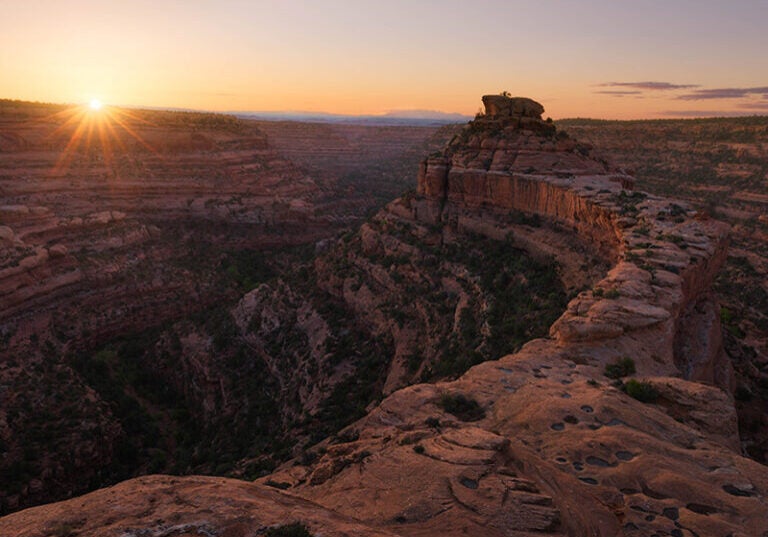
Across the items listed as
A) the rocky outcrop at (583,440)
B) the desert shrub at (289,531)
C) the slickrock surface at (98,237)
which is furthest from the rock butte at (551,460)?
the slickrock surface at (98,237)

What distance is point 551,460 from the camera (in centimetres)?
945

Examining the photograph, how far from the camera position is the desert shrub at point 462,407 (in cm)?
1145

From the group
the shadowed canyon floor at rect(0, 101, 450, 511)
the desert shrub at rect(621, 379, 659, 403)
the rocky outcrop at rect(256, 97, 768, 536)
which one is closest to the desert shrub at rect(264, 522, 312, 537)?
the rocky outcrop at rect(256, 97, 768, 536)

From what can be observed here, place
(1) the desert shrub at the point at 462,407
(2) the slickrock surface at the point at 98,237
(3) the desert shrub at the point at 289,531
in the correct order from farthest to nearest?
(2) the slickrock surface at the point at 98,237
(1) the desert shrub at the point at 462,407
(3) the desert shrub at the point at 289,531

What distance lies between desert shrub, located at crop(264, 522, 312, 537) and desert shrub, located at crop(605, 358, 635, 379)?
9.93m

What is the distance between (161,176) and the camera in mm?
52750

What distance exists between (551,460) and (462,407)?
2744 mm

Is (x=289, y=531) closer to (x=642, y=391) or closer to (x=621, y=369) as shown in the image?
(x=642, y=391)

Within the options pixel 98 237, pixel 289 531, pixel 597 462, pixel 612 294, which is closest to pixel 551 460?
pixel 597 462

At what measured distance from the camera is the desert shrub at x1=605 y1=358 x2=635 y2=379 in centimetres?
1303

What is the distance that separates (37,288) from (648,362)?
125 feet

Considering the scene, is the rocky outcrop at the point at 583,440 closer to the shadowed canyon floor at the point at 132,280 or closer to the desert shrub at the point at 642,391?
the desert shrub at the point at 642,391

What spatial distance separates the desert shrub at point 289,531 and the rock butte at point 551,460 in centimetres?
18

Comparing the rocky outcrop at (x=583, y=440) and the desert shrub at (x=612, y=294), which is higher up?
the desert shrub at (x=612, y=294)
